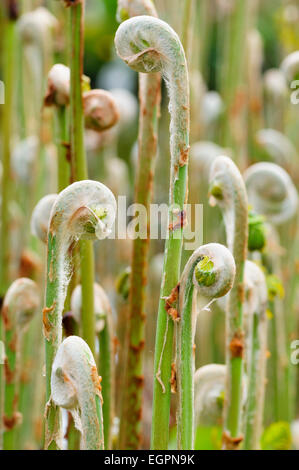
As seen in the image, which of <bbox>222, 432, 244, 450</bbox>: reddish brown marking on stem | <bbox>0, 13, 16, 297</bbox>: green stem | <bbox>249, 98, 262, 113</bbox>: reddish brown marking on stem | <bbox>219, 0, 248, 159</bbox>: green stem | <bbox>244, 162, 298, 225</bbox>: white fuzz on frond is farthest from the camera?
<bbox>249, 98, 262, 113</bbox>: reddish brown marking on stem

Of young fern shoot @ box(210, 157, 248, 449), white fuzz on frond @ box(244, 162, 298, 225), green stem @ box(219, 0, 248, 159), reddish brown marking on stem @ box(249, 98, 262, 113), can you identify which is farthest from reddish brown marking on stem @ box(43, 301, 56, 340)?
reddish brown marking on stem @ box(249, 98, 262, 113)

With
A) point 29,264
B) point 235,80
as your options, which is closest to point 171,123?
point 29,264

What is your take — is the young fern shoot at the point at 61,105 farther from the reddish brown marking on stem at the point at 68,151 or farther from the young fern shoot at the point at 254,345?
the young fern shoot at the point at 254,345

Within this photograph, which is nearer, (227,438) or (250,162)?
(227,438)

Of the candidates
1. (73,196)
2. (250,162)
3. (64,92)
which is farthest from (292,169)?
(73,196)

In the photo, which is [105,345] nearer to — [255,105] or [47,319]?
[47,319]

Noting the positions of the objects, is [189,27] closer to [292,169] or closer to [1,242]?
[1,242]

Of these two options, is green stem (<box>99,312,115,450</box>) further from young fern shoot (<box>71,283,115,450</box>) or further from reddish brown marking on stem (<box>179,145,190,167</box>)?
reddish brown marking on stem (<box>179,145,190,167</box>)
